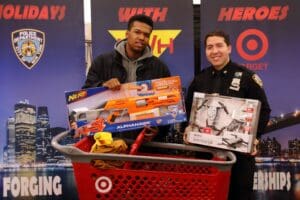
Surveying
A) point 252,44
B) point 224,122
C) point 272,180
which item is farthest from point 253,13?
point 224,122

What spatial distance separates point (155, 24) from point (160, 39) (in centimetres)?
10

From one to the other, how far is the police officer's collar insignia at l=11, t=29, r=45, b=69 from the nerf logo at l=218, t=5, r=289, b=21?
3.96 ft

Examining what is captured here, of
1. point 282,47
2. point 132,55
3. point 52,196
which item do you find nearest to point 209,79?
point 132,55

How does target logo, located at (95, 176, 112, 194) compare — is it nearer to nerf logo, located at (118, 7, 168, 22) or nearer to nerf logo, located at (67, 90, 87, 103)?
nerf logo, located at (67, 90, 87, 103)

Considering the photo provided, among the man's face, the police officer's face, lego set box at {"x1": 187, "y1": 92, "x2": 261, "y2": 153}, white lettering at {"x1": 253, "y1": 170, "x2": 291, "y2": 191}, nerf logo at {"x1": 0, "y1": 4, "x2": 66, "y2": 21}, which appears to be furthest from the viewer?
white lettering at {"x1": 253, "y1": 170, "x2": 291, "y2": 191}

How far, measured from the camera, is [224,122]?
178 cm

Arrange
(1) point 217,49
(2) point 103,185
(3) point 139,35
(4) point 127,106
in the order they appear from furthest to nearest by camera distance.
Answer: (3) point 139,35 < (1) point 217,49 < (4) point 127,106 < (2) point 103,185

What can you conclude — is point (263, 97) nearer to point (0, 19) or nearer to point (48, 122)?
point (48, 122)

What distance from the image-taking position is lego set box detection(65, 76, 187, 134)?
1764 millimetres

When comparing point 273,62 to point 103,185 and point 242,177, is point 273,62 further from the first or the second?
point 103,185

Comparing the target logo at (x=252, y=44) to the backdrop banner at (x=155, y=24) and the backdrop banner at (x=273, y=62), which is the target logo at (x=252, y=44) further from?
the backdrop banner at (x=155, y=24)

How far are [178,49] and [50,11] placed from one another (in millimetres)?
885

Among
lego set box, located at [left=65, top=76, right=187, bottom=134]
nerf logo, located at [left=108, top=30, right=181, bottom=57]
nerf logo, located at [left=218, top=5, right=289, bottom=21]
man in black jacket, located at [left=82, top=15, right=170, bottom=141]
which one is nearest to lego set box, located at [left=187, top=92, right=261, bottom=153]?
lego set box, located at [left=65, top=76, right=187, bottom=134]

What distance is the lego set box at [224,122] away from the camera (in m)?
1.74
